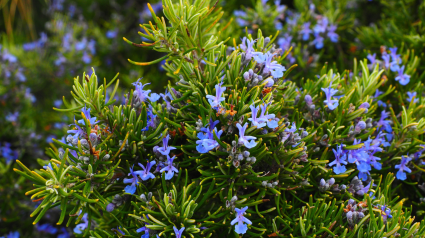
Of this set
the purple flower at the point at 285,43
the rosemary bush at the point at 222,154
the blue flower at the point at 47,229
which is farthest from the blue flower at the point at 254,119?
the blue flower at the point at 47,229

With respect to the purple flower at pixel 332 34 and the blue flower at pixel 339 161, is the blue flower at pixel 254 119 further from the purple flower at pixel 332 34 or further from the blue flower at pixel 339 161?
the purple flower at pixel 332 34

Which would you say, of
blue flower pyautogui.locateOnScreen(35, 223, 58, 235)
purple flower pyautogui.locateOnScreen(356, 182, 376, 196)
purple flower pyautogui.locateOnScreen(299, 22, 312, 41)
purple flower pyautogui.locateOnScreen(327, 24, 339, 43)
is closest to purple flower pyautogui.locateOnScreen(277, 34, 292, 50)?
purple flower pyautogui.locateOnScreen(299, 22, 312, 41)

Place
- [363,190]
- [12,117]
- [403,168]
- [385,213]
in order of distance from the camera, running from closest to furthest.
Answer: [385,213] → [363,190] → [403,168] → [12,117]

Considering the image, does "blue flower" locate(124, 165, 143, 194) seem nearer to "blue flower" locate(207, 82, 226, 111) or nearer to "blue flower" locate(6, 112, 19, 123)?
"blue flower" locate(207, 82, 226, 111)

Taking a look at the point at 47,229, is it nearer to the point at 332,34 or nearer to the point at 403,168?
the point at 403,168

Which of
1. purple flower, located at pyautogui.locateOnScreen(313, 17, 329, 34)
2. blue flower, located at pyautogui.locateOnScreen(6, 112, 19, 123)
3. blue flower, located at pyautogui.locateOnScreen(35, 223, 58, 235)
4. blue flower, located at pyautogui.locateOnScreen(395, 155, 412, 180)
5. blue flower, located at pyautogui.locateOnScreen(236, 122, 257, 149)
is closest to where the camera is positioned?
blue flower, located at pyautogui.locateOnScreen(236, 122, 257, 149)

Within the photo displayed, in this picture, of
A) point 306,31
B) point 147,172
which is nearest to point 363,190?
point 147,172

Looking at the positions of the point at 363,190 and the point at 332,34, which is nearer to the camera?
the point at 363,190

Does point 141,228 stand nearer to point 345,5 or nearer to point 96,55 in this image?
→ point 345,5
